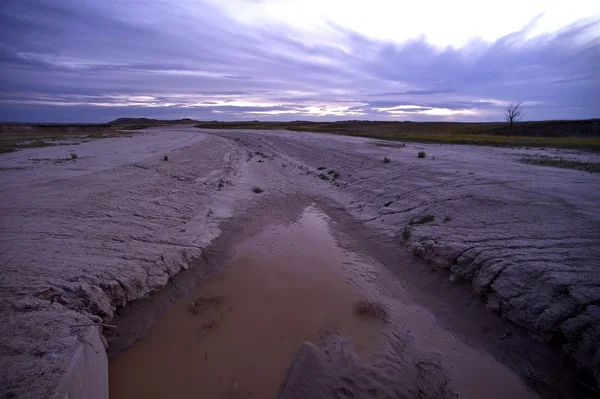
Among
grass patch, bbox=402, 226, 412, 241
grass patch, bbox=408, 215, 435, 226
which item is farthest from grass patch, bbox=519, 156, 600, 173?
grass patch, bbox=402, 226, 412, 241

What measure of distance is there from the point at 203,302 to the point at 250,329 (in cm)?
137

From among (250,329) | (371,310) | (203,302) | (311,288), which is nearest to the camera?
(250,329)

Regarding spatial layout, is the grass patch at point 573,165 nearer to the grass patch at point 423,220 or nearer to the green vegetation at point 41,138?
the grass patch at point 423,220

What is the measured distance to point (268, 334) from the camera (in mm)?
6062

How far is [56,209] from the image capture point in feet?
29.4

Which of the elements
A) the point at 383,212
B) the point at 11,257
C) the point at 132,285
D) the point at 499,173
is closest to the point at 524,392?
the point at 132,285

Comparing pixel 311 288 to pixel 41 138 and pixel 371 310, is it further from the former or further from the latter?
pixel 41 138

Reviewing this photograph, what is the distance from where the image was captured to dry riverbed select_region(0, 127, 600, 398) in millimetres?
4914

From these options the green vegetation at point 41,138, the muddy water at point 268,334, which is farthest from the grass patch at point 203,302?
the green vegetation at point 41,138

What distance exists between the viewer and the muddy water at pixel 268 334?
498cm

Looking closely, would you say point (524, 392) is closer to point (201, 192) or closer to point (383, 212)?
point (383, 212)

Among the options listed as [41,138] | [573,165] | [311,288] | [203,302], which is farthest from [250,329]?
[41,138]

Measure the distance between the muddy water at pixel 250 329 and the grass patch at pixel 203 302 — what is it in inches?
4.4

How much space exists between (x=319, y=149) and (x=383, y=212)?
58.3 feet
